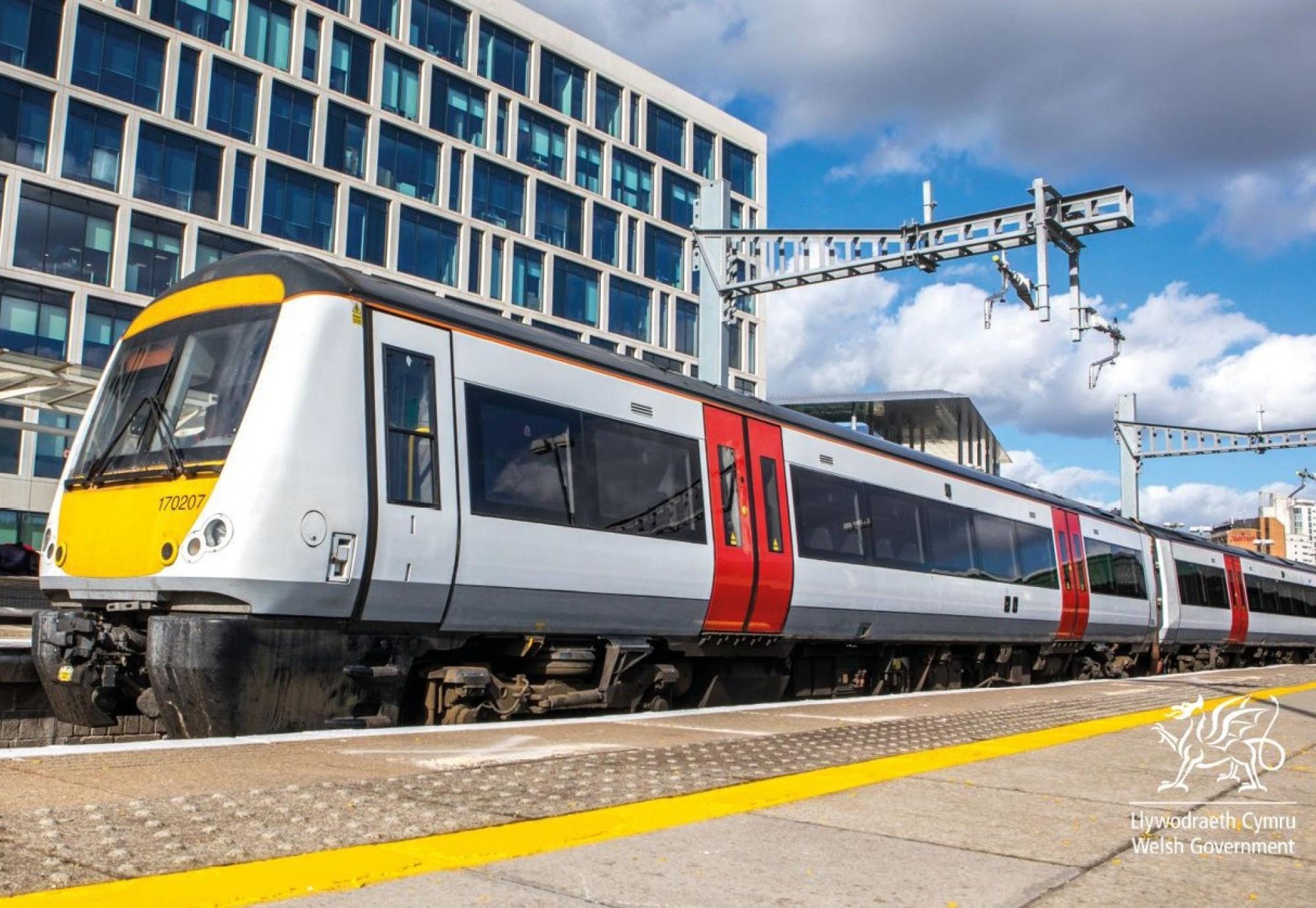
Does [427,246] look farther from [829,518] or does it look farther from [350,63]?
[829,518]

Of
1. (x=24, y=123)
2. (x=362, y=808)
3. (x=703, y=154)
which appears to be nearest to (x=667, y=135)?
(x=703, y=154)

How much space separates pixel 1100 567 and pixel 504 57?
32.8 meters

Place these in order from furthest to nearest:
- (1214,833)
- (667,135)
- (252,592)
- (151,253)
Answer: (667,135) → (151,253) → (252,592) → (1214,833)

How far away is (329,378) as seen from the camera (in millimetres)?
6742

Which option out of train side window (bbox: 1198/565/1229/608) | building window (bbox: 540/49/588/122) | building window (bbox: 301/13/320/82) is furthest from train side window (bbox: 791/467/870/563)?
building window (bbox: 540/49/588/122)

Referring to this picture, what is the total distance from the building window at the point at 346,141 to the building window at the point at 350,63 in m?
0.70

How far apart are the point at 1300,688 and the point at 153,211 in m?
31.8

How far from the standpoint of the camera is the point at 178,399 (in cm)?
718

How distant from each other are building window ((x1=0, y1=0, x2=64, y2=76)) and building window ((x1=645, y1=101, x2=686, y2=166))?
2342cm

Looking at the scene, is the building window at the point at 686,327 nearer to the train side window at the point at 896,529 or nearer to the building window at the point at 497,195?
the building window at the point at 497,195

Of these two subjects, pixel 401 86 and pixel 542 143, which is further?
pixel 542 143

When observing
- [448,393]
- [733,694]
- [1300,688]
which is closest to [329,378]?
[448,393]

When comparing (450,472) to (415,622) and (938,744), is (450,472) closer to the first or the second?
(415,622)

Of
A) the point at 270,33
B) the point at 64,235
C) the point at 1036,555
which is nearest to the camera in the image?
the point at 1036,555
